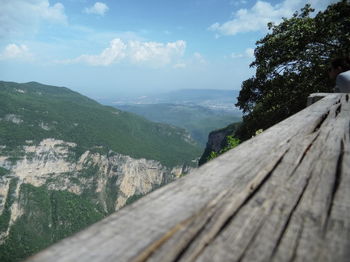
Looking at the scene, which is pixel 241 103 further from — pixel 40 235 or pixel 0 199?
pixel 0 199

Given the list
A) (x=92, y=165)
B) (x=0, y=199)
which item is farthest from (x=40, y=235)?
(x=92, y=165)

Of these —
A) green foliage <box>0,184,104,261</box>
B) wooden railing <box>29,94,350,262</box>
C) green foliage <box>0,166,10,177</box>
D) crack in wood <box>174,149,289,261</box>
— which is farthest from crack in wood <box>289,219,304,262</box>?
green foliage <box>0,166,10,177</box>

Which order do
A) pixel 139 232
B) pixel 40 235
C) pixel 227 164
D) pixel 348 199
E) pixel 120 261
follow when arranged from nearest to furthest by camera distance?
pixel 120 261
pixel 139 232
pixel 348 199
pixel 227 164
pixel 40 235

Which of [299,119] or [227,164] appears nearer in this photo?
[227,164]

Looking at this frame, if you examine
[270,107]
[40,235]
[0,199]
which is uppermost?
[270,107]

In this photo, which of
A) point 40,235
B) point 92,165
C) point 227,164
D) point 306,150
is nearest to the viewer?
point 227,164

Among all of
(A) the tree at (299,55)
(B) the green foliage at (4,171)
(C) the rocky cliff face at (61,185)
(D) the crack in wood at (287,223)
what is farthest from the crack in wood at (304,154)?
(B) the green foliage at (4,171)

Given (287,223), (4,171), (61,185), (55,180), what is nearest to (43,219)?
(61,185)

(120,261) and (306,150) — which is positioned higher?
(306,150)
